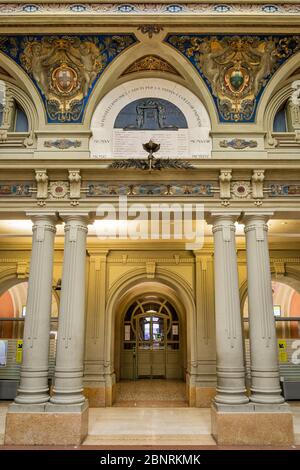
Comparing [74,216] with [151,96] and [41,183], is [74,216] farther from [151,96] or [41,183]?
[151,96]

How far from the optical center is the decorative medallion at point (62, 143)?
24.0ft

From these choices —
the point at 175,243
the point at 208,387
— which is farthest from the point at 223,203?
the point at 208,387

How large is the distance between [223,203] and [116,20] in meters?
3.88

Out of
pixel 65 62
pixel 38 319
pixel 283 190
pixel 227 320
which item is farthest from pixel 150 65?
pixel 38 319

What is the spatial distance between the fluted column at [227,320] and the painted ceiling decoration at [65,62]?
143 inches

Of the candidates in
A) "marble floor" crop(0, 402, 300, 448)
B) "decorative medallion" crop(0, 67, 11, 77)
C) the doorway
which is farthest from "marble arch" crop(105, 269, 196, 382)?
"decorative medallion" crop(0, 67, 11, 77)

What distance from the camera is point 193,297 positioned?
1033cm

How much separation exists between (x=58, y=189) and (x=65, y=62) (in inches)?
98.9

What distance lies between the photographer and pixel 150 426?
293 inches

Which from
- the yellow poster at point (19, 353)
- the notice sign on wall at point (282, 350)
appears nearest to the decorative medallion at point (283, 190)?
the notice sign on wall at point (282, 350)

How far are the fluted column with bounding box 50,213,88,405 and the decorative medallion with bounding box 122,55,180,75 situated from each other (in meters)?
3.21

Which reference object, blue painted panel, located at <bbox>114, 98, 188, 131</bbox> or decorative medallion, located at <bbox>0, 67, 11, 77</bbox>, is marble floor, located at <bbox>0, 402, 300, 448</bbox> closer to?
blue painted panel, located at <bbox>114, 98, 188, 131</bbox>

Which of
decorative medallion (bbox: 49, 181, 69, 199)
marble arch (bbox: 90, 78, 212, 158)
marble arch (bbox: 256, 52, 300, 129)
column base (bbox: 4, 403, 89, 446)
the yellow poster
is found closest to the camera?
column base (bbox: 4, 403, 89, 446)

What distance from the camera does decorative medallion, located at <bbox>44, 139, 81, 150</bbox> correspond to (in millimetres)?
7309
